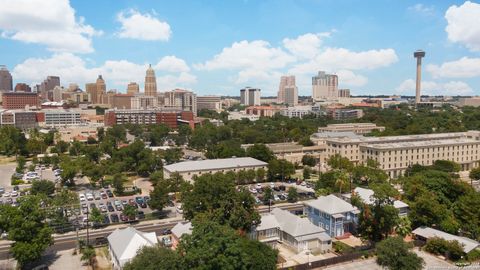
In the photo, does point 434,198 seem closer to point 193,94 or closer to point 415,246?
point 415,246

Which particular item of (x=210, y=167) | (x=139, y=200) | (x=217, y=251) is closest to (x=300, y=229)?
(x=217, y=251)

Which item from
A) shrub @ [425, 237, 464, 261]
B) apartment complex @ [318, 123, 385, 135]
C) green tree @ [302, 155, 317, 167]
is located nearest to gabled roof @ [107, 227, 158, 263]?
shrub @ [425, 237, 464, 261]

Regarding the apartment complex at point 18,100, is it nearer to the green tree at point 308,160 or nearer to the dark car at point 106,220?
the green tree at point 308,160

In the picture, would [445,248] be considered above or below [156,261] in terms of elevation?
below

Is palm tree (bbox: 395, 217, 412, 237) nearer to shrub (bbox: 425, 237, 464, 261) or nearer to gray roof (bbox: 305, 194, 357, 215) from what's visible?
shrub (bbox: 425, 237, 464, 261)

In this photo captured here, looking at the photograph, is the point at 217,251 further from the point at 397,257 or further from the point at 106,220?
the point at 106,220
